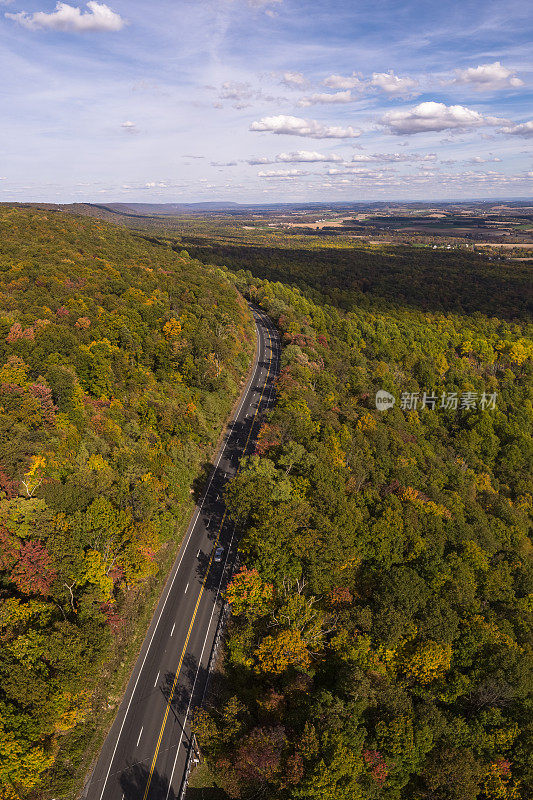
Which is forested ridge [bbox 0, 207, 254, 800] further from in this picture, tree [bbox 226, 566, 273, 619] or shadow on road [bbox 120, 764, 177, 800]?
tree [bbox 226, 566, 273, 619]

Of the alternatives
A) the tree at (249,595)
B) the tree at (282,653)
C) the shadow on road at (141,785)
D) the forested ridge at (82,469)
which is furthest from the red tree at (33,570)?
the tree at (282,653)

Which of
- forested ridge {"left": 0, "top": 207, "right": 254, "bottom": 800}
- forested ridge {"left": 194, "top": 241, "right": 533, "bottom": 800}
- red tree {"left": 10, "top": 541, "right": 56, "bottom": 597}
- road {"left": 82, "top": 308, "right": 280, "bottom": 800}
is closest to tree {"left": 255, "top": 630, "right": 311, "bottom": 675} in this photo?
forested ridge {"left": 194, "top": 241, "right": 533, "bottom": 800}

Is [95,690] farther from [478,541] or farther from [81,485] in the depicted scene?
[478,541]

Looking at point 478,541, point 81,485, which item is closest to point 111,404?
point 81,485

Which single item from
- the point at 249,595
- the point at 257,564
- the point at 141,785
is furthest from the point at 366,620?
the point at 141,785

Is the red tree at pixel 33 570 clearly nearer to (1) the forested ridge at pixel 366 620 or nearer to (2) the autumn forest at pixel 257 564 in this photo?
(2) the autumn forest at pixel 257 564

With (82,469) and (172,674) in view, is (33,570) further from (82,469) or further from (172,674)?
(172,674)

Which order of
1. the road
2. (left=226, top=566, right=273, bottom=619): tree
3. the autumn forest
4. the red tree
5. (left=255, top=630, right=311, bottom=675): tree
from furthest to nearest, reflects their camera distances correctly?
(left=226, top=566, right=273, bottom=619): tree → (left=255, top=630, right=311, bottom=675): tree → the red tree → the road → the autumn forest
